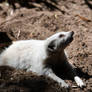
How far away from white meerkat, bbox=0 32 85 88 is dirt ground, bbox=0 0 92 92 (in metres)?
0.14

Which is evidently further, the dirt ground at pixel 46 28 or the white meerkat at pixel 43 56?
the white meerkat at pixel 43 56

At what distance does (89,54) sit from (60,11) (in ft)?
8.02

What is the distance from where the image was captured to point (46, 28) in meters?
7.81

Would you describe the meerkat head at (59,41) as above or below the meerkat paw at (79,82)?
above

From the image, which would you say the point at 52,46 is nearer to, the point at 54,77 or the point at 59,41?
the point at 59,41

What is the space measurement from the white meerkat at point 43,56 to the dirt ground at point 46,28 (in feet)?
0.47

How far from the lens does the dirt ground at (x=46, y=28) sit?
557 cm

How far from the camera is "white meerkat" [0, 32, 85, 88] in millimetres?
5707

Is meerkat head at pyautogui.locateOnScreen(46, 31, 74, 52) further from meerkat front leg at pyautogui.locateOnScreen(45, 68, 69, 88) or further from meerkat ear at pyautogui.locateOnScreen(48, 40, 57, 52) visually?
meerkat front leg at pyautogui.locateOnScreen(45, 68, 69, 88)

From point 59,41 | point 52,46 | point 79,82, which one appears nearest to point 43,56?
point 52,46

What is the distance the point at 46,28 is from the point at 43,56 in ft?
6.90

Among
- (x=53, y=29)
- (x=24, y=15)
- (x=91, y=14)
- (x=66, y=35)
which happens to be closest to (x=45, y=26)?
(x=53, y=29)

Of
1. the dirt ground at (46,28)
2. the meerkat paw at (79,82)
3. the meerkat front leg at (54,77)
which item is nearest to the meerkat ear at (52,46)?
the meerkat front leg at (54,77)

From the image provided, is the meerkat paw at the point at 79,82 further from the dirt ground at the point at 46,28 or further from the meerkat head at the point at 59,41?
the meerkat head at the point at 59,41
